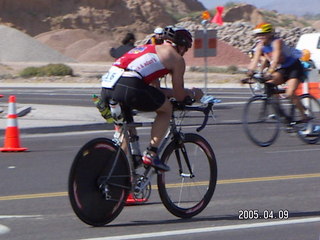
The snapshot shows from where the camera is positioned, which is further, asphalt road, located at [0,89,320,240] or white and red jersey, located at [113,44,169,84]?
white and red jersey, located at [113,44,169,84]

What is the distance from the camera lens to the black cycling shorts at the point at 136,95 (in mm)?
7367

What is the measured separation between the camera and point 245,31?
60.3m

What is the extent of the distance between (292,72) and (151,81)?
6158 millimetres

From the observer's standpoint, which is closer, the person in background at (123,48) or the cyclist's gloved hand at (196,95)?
the cyclist's gloved hand at (196,95)

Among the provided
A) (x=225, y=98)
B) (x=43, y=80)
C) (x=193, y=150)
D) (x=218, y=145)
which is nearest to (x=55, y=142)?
(x=218, y=145)

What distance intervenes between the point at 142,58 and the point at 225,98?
64.1 ft

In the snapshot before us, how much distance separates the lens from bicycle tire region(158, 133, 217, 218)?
7.74 m

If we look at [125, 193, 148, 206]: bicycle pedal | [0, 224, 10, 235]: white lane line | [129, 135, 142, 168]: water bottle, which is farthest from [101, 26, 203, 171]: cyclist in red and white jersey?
[0, 224, 10, 235]: white lane line

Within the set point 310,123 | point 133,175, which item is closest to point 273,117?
point 310,123

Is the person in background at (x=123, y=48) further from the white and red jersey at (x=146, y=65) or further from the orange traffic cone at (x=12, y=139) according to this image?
the white and red jersey at (x=146, y=65)

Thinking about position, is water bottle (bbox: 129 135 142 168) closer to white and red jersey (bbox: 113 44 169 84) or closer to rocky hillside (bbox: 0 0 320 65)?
white and red jersey (bbox: 113 44 169 84)

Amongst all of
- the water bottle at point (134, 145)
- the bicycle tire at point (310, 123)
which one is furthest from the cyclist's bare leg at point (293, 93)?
the water bottle at point (134, 145)

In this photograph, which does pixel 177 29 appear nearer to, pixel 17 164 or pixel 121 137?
pixel 121 137

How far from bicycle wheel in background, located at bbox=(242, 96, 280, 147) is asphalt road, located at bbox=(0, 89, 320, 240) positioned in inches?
8.2
